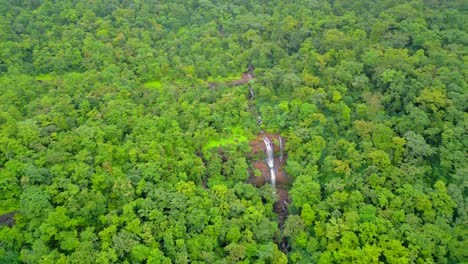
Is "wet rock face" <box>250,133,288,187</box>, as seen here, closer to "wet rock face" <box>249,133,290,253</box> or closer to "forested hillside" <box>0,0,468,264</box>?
"wet rock face" <box>249,133,290,253</box>

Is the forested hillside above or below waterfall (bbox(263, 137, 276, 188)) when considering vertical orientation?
above

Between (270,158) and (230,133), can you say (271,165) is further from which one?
(230,133)

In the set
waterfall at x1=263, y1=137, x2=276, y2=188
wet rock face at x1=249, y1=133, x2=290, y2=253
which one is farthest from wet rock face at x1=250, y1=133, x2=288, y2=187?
waterfall at x1=263, y1=137, x2=276, y2=188

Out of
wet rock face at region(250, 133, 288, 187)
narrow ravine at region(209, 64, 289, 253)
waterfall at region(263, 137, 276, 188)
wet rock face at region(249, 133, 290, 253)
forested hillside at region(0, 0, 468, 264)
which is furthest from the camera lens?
waterfall at region(263, 137, 276, 188)

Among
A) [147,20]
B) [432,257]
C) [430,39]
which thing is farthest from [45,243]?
[430,39]

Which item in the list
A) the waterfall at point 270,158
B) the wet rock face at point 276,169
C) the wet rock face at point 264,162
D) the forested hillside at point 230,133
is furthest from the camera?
the waterfall at point 270,158

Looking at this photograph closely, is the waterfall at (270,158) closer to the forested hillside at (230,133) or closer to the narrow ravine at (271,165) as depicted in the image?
the narrow ravine at (271,165)

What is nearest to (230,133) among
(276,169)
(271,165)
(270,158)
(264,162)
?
(264,162)

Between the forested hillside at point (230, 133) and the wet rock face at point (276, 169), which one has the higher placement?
the forested hillside at point (230, 133)

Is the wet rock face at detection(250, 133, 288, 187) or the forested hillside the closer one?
the forested hillside

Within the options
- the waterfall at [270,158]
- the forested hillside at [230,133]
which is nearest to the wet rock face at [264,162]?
the waterfall at [270,158]
